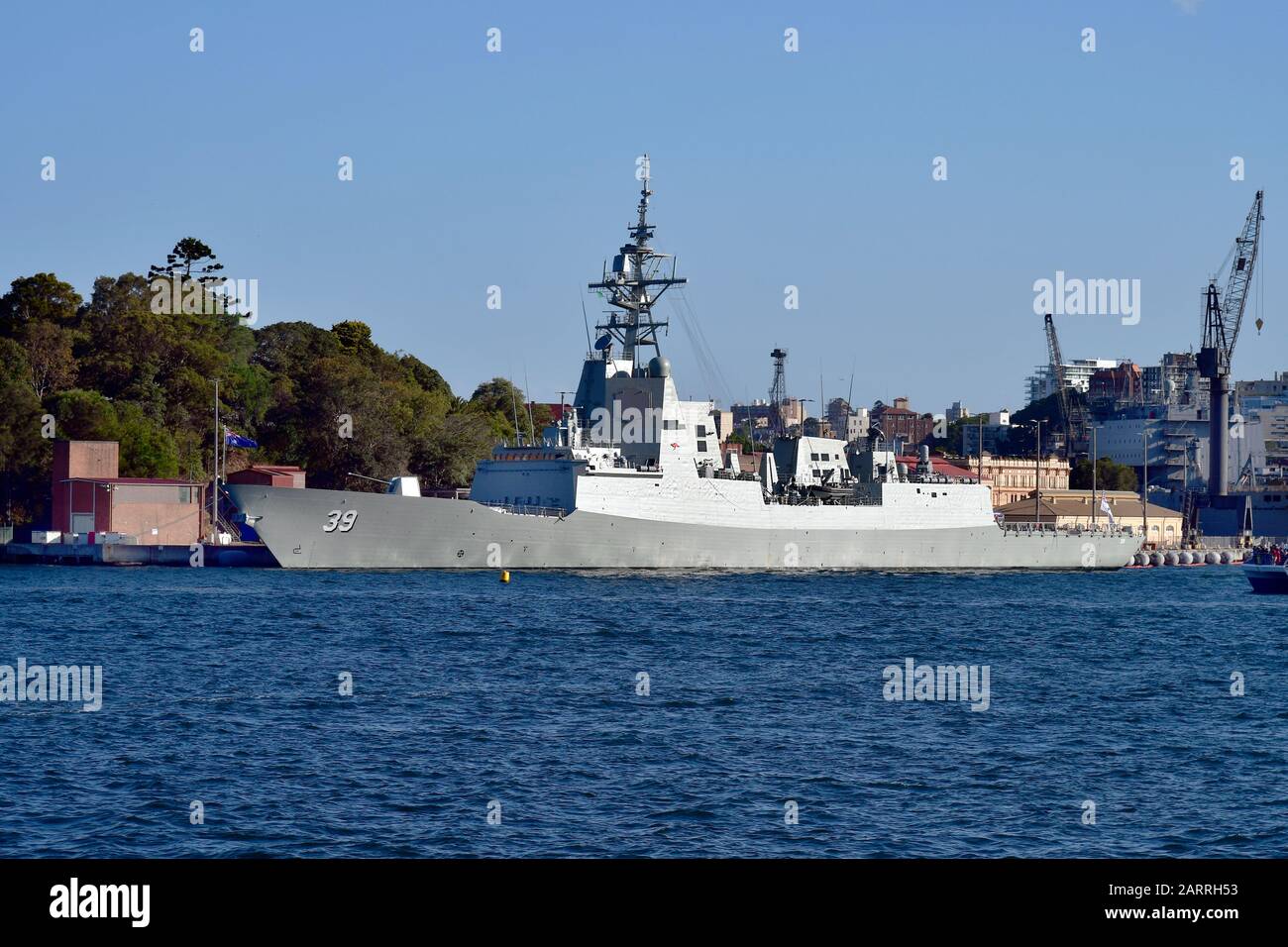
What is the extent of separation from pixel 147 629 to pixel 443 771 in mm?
18490

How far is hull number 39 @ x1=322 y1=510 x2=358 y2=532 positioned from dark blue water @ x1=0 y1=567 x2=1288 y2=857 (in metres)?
12.0

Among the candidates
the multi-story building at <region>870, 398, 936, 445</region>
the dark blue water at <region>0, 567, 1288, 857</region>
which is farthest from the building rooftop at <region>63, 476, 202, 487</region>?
the multi-story building at <region>870, 398, 936, 445</region>

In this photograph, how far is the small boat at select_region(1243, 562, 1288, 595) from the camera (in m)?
56.8

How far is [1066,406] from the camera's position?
145500 millimetres

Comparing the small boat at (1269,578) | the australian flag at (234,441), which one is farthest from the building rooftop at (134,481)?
the small boat at (1269,578)

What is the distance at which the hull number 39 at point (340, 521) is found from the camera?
51938 millimetres

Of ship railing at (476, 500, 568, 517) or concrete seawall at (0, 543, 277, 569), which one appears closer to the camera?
ship railing at (476, 500, 568, 517)

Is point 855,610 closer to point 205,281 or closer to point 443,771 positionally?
point 443,771

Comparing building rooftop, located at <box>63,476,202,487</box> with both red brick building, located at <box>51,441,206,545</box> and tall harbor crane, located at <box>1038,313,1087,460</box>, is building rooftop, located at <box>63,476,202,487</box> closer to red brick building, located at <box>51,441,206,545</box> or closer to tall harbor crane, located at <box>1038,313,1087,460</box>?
red brick building, located at <box>51,441,206,545</box>

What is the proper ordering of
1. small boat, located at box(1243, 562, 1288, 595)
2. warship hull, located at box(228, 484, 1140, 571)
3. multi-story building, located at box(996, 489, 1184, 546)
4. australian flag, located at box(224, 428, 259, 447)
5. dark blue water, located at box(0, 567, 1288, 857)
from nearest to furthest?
1. dark blue water, located at box(0, 567, 1288, 857)
2. warship hull, located at box(228, 484, 1140, 571)
3. small boat, located at box(1243, 562, 1288, 595)
4. australian flag, located at box(224, 428, 259, 447)
5. multi-story building, located at box(996, 489, 1184, 546)

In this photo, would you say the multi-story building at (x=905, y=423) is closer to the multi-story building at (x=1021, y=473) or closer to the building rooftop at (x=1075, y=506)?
the multi-story building at (x=1021, y=473)

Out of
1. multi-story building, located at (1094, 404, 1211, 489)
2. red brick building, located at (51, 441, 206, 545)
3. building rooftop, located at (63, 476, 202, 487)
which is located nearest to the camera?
red brick building, located at (51, 441, 206, 545)

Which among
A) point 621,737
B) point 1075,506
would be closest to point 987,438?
point 1075,506
